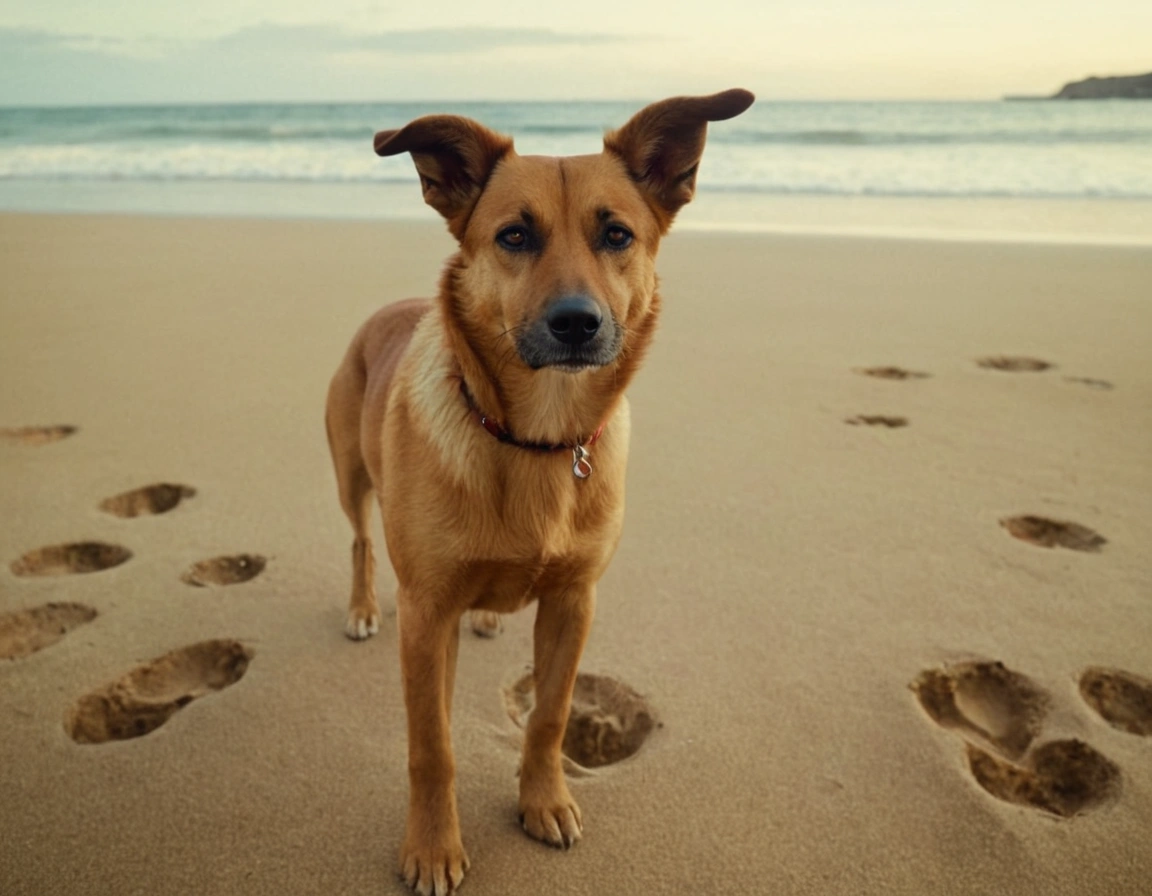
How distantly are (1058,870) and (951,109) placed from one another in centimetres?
4754

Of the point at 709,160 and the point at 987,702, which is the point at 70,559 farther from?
the point at 709,160

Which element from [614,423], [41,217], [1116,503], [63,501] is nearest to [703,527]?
[614,423]

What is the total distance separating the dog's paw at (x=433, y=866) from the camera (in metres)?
2.36

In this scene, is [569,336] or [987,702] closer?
[569,336]

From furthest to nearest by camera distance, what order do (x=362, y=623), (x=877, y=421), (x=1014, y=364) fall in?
(x=1014, y=364)
(x=877, y=421)
(x=362, y=623)

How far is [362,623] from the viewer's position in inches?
137

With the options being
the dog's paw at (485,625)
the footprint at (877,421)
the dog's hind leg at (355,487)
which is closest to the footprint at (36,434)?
the dog's hind leg at (355,487)

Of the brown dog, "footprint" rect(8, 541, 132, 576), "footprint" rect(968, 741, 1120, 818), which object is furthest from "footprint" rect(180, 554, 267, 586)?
"footprint" rect(968, 741, 1120, 818)

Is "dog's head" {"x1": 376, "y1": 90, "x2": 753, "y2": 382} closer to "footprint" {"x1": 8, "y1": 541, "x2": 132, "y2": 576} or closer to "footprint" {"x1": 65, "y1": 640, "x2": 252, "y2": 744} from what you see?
"footprint" {"x1": 65, "y1": 640, "x2": 252, "y2": 744}

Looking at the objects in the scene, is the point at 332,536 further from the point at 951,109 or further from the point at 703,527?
the point at 951,109

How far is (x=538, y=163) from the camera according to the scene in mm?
2705

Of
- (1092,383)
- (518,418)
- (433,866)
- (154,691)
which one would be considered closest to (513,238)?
(518,418)

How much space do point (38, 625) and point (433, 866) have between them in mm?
1973

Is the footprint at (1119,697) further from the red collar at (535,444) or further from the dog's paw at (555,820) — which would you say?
the red collar at (535,444)
